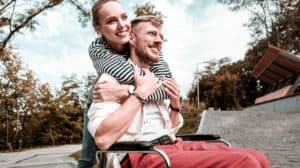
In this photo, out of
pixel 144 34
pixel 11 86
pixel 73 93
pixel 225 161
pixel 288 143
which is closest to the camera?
pixel 225 161

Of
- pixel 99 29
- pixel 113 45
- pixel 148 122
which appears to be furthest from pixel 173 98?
pixel 99 29

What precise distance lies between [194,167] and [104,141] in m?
0.43

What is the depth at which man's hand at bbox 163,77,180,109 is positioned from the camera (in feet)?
6.82

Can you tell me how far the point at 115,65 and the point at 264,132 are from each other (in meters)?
7.01

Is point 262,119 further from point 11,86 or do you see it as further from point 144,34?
point 11,86

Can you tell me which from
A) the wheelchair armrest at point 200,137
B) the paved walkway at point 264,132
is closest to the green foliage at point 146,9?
the paved walkway at point 264,132

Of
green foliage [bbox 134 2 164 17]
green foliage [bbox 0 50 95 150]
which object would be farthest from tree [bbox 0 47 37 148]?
green foliage [bbox 134 2 164 17]

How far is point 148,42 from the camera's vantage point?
2057mm

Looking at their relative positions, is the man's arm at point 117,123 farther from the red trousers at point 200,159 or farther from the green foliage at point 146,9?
the green foliage at point 146,9

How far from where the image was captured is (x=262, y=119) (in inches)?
411

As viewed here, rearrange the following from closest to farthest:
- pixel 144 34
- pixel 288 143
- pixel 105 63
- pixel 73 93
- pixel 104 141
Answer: pixel 104 141 < pixel 105 63 < pixel 144 34 < pixel 288 143 < pixel 73 93

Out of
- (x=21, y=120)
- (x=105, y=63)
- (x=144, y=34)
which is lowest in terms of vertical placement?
(x=21, y=120)

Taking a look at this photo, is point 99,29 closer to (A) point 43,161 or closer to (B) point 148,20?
(B) point 148,20

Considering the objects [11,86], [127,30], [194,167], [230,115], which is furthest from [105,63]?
[11,86]
